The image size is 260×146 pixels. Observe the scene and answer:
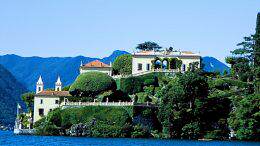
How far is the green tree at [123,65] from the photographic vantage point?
410 feet

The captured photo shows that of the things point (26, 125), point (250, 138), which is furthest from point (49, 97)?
point (250, 138)

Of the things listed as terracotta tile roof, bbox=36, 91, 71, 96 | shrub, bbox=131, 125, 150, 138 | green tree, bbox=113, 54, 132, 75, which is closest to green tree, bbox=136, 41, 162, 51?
green tree, bbox=113, 54, 132, 75

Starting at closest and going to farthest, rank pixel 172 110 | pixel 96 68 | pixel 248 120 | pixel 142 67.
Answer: pixel 248 120, pixel 172 110, pixel 142 67, pixel 96 68

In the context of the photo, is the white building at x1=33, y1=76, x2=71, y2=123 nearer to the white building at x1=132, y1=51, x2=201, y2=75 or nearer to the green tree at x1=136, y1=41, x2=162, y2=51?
the white building at x1=132, y1=51, x2=201, y2=75

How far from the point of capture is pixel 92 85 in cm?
10712

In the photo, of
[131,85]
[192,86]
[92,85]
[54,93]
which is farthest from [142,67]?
[192,86]

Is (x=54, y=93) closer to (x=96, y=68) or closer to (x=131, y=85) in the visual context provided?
(x=96, y=68)

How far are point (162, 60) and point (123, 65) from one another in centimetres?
865

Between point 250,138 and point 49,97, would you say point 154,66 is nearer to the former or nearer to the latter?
point 49,97

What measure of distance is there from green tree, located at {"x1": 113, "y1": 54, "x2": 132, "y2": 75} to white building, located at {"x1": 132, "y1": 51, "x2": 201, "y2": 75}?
3.07 metres

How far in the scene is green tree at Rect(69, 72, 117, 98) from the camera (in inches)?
4195

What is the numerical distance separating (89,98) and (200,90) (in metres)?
18.4

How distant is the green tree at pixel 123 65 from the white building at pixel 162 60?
10.1ft

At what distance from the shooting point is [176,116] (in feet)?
302
